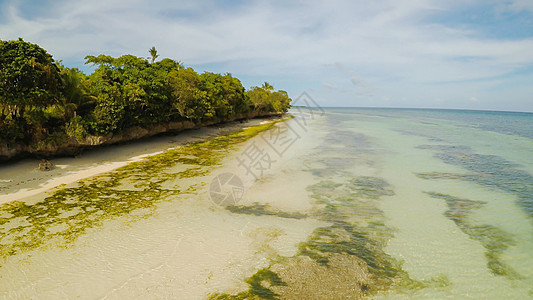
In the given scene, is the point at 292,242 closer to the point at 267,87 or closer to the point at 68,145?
the point at 68,145

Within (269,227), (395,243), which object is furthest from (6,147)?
(395,243)

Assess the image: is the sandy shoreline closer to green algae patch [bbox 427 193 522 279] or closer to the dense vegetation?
the dense vegetation

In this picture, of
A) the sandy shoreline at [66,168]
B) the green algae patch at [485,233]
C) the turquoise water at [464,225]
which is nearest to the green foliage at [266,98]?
the sandy shoreline at [66,168]

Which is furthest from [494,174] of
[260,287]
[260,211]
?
[260,287]

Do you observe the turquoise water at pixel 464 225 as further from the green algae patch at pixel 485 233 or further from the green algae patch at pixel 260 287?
the green algae patch at pixel 260 287

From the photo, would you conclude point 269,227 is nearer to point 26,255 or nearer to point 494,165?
point 26,255

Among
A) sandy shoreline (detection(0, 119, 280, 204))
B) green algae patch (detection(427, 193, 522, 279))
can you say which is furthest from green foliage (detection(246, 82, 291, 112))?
green algae patch (detection(427, 193, 522, 279))
